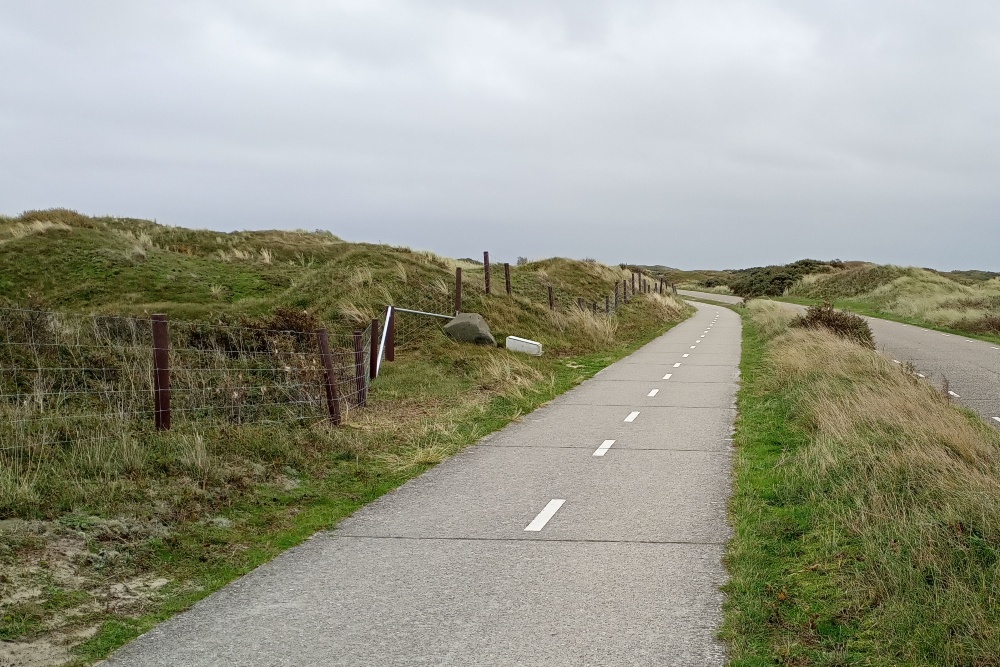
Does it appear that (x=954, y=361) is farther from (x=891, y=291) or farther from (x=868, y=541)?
(x=891, y=291)

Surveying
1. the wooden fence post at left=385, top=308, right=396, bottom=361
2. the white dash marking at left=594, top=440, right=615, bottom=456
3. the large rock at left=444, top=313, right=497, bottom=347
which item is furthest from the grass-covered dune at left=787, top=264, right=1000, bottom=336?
the white dash marking at left=594, top=440, right=615, bottom=456

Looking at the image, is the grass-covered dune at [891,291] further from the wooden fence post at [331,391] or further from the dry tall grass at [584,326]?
the wooden fence post at [331,391]

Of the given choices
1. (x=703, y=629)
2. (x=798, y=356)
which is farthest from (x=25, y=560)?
(x=798, y=356)

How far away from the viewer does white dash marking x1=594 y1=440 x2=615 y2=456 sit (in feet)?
36.7

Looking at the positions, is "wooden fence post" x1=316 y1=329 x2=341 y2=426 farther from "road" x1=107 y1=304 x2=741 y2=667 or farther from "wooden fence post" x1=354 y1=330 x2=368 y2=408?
"road" x1=107 y1=304 x2=741 y2=667

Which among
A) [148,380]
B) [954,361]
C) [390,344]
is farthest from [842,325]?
[148,380]

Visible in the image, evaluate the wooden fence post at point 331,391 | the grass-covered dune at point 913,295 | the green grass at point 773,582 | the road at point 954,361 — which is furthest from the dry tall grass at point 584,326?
the green grass at point 773,582

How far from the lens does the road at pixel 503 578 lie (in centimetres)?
484

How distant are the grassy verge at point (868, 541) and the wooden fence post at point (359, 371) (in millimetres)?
6492

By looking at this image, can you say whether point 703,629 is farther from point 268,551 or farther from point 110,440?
point 110,440

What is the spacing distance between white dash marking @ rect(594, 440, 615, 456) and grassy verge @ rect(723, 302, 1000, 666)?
175 cm

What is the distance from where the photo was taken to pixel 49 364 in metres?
12.0

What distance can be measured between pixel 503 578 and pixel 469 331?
1700 cm

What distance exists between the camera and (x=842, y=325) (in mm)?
26688
